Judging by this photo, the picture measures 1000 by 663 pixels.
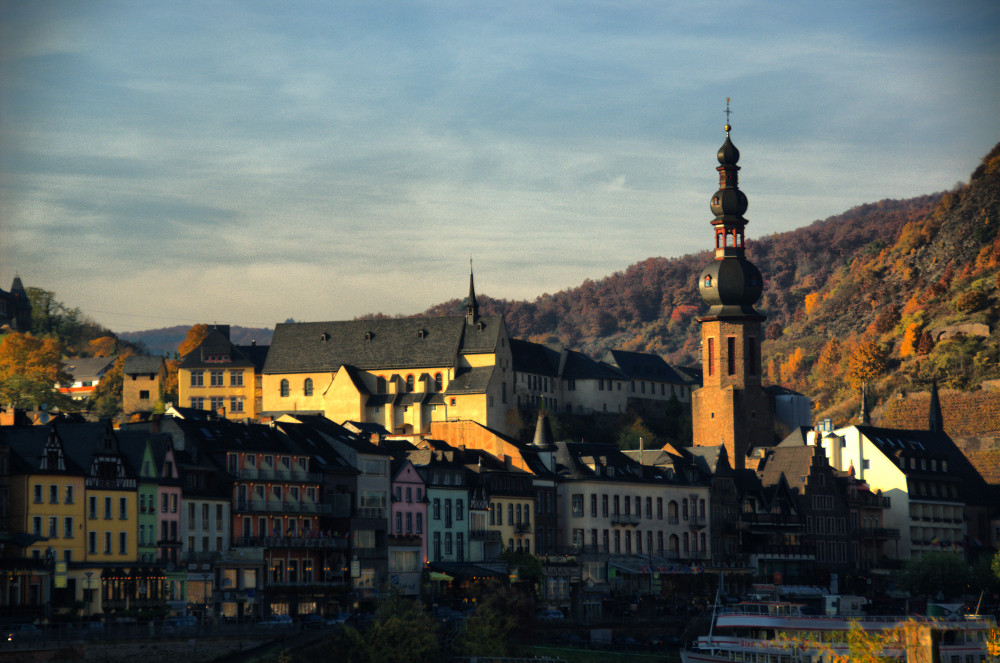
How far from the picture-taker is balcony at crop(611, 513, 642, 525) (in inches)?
4505

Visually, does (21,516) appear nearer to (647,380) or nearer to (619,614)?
(619,614)

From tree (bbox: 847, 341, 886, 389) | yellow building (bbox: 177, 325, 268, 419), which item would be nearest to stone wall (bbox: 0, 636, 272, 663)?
yellow building (bbox: 177, 325, 268, 419)

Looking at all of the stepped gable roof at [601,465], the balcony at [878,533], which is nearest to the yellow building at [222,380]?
the stepped gable roof at [601,465]

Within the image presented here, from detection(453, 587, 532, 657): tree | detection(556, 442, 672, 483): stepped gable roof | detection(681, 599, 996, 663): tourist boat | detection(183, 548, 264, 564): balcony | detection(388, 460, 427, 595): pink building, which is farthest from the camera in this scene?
detection(556, 442, 672, 483): stepped gable roof

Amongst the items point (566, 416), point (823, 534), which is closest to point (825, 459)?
point (823, 534)

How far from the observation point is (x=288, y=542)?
9106 centimetres

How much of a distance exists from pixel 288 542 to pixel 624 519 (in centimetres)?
3089

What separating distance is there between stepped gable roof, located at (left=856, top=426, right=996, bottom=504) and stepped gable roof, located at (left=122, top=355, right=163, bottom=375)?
227 ft

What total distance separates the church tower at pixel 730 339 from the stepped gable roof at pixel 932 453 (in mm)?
9772

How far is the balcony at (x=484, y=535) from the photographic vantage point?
103 metres

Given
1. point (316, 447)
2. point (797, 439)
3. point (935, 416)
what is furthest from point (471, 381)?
point (316, 447)

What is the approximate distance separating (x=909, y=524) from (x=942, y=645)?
5318 cm

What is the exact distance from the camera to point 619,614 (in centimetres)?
10125

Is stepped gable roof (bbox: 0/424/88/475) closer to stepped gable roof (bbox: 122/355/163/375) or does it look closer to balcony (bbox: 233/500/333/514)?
balcony (bbox: 233/500/333/514)
